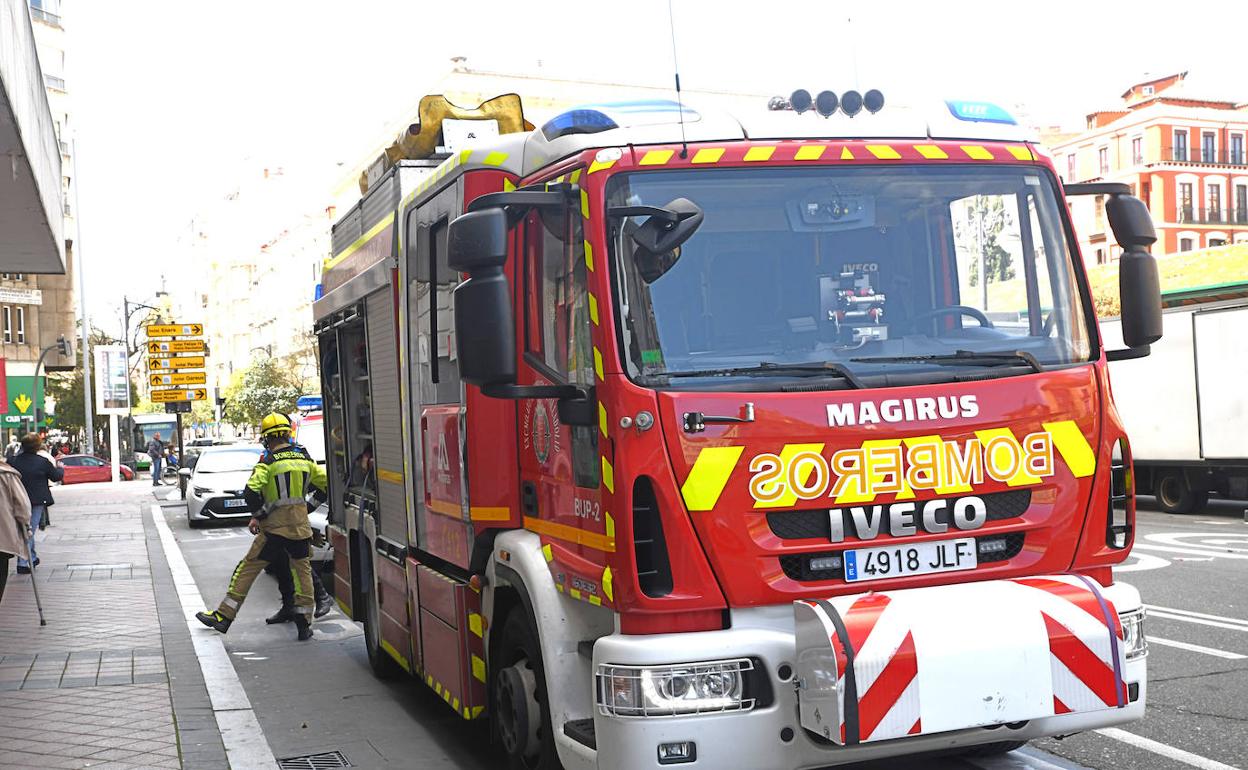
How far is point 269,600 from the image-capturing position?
14055 mm

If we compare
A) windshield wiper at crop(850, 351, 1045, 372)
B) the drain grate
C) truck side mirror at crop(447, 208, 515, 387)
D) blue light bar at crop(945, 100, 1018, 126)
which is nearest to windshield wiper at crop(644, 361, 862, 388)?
windshield wiper at crop(850, 351, 1045, 372)

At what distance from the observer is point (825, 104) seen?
17.1 ft

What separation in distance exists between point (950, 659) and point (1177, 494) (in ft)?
55.7

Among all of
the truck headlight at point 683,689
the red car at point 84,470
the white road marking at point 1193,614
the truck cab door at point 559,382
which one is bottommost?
the red car at point 84,470

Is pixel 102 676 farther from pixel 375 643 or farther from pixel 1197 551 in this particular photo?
pixel 1197 551

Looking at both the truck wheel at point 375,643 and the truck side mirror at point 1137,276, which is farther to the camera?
the truck wheel at point 375,643

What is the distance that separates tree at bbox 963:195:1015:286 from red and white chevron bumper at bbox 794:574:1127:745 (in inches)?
50.5

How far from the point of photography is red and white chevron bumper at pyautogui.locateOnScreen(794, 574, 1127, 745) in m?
4.33

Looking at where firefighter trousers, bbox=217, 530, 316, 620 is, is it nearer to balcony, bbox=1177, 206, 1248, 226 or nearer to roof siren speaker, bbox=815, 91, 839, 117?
roof siren speaker, bbox=815, 91, 839, 117

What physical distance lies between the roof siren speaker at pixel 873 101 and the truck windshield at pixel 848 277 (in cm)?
28

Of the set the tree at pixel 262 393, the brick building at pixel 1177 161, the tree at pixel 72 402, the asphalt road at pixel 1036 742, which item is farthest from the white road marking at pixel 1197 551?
the tree at pixel 72 402

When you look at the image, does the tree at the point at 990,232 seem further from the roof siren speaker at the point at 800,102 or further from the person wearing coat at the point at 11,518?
the person wearing coat at the point at 11,518

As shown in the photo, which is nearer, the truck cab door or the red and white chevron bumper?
the red and white chevron bumper

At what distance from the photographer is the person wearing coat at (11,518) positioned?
34.4 ft
